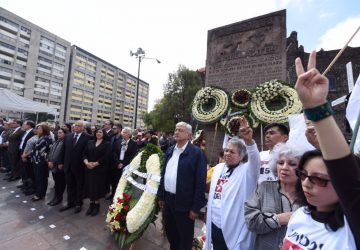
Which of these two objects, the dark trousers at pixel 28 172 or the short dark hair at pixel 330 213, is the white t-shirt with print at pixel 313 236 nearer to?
A: the short dark hair at pixel 330 213

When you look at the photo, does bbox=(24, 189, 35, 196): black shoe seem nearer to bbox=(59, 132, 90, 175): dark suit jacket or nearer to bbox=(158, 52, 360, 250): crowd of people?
bbox=(59, 132, 90, 175): dark suit jacket

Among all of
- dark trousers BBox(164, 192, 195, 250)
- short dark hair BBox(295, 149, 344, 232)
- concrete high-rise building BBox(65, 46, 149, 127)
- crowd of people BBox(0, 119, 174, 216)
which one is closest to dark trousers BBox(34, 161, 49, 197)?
crowd of people BBox(0, 119, 174, 216)

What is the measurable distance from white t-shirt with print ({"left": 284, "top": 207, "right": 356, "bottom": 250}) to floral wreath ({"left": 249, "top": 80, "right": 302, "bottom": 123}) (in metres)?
3.92

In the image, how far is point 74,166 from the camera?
5.14 m

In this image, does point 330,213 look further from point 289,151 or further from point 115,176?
point 115,176

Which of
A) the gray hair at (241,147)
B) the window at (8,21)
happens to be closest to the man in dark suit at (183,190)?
the gray hair at (241,147)

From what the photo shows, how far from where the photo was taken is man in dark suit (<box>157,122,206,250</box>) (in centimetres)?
298

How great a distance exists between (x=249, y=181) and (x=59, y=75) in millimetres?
73973

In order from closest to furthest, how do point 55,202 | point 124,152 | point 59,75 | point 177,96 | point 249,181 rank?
1. point 249,181
2. point 55,202
3. point 124,152
4. point 177,96
5. point 59,75

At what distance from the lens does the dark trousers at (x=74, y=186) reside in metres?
5.09

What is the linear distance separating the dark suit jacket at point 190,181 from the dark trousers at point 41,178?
4.37 m

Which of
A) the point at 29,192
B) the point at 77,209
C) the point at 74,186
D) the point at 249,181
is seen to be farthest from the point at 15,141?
the point at 249,181

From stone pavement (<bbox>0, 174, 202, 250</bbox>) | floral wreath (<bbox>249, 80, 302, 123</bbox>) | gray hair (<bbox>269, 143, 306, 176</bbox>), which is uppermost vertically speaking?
floral wreath (<bbox>249, 80, 302, 123</bbox>)

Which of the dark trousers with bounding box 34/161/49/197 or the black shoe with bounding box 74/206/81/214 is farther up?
the dark trousers with bounding box 34/161/49/197
